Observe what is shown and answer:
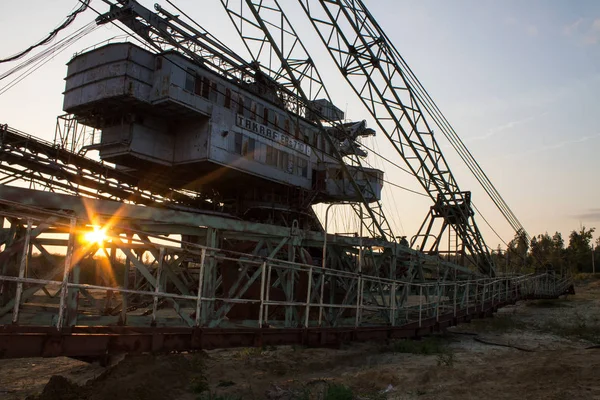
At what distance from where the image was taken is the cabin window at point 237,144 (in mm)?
27578

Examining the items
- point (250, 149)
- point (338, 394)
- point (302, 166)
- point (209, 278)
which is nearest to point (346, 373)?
point (338, 394)

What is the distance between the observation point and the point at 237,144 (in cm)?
2772

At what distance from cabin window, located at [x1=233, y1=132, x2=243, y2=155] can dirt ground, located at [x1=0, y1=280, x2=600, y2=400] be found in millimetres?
13914

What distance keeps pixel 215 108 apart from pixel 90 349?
2081 cm

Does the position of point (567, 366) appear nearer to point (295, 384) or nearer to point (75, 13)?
point (295, 384)

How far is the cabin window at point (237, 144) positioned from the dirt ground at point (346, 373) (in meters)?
13.9

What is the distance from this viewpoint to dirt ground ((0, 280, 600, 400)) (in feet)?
32.6

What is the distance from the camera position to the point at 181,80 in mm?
24734

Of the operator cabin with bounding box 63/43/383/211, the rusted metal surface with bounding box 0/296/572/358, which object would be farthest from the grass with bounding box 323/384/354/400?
the operator cabin with bounding box 63/43/383/211

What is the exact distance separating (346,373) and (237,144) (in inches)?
694

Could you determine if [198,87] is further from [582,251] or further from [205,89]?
[582,251]

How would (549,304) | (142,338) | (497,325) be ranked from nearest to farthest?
(142,338) → (497,325) → (549,304)

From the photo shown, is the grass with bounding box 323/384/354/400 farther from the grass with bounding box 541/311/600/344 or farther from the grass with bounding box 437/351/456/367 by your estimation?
the grass with bounding box 541/311/600/344

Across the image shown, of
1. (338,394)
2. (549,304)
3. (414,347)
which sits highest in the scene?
(549,304)
